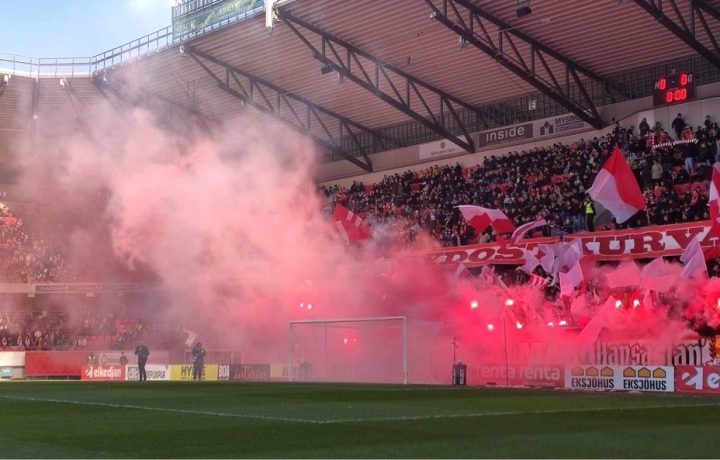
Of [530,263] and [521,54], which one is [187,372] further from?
[521,54]

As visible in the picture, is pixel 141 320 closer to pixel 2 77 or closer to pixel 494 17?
pixel 2 77

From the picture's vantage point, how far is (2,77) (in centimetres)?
4850

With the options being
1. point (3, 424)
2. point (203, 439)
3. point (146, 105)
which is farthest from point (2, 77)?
point (203, 439)

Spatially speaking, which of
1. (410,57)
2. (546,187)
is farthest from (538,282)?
(410,57)

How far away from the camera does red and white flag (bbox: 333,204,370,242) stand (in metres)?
39.2

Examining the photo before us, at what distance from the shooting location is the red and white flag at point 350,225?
3919 centimetres

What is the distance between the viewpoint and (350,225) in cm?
3944

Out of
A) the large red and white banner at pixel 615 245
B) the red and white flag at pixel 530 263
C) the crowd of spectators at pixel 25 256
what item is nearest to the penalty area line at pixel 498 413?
the large red and white banner at pixel 615 245

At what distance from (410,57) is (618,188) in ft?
49.1

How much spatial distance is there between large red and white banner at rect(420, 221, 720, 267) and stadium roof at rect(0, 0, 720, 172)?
23.4 ft

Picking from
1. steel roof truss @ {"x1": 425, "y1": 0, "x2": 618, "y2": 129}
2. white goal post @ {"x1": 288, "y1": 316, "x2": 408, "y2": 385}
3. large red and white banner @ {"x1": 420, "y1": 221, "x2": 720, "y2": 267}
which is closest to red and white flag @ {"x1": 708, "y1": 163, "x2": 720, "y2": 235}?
large red and white banner @ {"x1": 420, "y1": 221, "x2": 720, "y2": 267}

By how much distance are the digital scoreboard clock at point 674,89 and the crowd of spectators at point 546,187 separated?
931mm

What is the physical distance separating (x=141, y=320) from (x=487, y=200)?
2036cm

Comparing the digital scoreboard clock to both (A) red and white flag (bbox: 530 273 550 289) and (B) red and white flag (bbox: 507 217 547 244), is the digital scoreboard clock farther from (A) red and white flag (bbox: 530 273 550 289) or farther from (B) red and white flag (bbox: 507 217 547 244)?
(A) red and white flag (bbox: 530 273 550 289)
